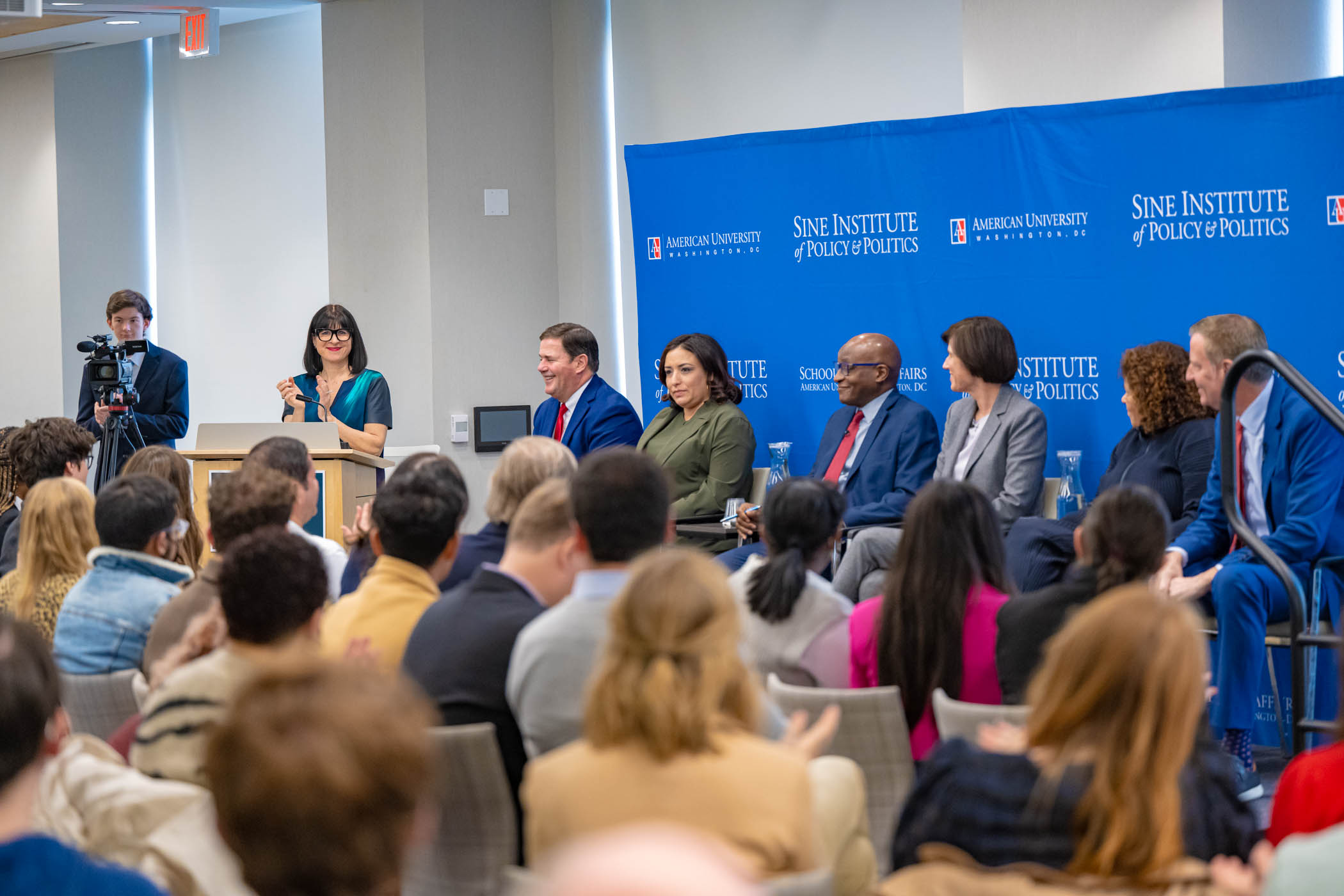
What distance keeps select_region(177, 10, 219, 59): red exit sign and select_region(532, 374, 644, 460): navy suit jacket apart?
125 inches

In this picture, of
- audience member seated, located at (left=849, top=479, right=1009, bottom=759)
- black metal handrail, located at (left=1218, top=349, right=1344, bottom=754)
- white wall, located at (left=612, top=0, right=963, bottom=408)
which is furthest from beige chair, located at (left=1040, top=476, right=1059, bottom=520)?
audience member seated, located at (left=849, top=479, right=1009, bottom=759)

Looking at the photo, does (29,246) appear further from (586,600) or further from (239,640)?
(586,600)

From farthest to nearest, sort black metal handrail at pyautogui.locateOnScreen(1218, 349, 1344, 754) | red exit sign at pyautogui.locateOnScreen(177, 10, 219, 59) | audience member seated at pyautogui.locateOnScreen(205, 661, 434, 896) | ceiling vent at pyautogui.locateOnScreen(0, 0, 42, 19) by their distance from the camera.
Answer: red exit sign at pyautogui.locateOnScreen(177, 10, 219, 59), ceiling vent at pyautogui.locateOnScreen(0, 0, 42, 19), black metal handrail at pyautogui.locateOnScreen(1218, 349, 1344, 754), audience member seated at pyautogui.locateOnScreen(205, 661, 434, 896)

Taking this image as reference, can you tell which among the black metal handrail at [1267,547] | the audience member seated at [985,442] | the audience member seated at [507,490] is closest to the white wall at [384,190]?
the audience member seated at [985,442]

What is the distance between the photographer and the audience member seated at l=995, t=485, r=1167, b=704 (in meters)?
2.88

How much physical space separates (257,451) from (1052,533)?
2.76m

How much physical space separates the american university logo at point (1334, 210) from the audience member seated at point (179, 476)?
397 centimetres

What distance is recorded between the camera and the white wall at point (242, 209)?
8.80 meters

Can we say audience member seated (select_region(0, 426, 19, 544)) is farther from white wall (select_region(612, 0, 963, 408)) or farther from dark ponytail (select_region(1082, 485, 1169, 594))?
dark ponytail (select_region(1082, 485, 1169, 594))

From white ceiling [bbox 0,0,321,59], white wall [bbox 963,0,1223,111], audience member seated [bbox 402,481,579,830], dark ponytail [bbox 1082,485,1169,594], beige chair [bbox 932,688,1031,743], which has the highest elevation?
white ceiling [bbox 0,0,321,59]

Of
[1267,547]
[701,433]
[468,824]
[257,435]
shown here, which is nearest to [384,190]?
[257,435]

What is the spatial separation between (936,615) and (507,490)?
117cm

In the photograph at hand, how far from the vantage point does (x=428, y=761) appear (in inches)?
49.3

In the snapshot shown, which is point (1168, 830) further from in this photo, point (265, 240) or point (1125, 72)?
point (265, 240)
